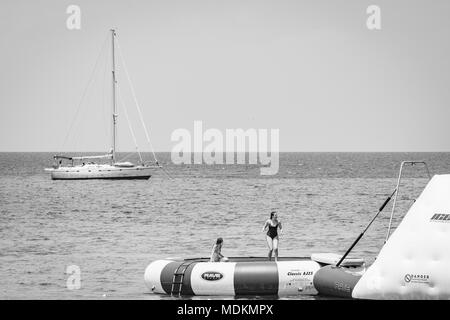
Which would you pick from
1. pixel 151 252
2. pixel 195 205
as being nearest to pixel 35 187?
pixel 195 205

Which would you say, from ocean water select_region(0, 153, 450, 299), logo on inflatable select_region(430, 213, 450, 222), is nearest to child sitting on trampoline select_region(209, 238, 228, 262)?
ocean water select_region(0, 153, 450, 299)

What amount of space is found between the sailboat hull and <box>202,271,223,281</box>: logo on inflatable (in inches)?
3556

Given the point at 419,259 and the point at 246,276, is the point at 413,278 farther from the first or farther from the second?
the point at 246,276

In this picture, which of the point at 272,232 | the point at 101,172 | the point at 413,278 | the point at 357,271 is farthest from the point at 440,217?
the point at 101,172

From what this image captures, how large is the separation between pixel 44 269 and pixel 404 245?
76.0 feet

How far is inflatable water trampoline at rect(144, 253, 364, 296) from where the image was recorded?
22.8 meters

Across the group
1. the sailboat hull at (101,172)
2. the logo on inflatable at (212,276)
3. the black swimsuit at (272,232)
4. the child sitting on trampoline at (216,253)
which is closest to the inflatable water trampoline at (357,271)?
the logo on inflatable at (212,276)

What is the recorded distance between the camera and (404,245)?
13.8 metres

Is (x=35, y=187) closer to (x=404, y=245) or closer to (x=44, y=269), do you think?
(x=44, y=269)

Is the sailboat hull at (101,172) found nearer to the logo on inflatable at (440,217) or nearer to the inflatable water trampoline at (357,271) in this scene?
the inflatable water trampoline at (357,271)

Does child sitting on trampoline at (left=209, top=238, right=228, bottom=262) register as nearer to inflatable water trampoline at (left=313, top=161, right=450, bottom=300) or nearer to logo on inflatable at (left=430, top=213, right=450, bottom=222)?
inflatable water trampoline at (left=313, top=161, right=450, bottom=300)

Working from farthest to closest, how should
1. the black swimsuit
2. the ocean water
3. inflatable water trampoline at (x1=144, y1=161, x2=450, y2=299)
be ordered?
the ocean water
the black swimsuit
inflatable water trampoline at (x1=144, y1=161, x2=450, y2=299)

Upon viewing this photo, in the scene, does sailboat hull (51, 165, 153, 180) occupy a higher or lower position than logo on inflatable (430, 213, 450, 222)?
lower

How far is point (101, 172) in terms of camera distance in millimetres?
113125
